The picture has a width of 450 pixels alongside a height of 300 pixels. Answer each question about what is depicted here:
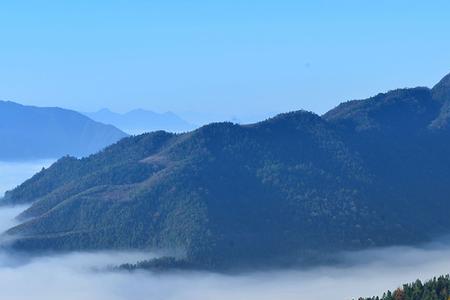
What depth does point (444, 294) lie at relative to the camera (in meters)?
120

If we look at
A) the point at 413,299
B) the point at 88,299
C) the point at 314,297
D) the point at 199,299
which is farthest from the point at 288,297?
the point at 413,299

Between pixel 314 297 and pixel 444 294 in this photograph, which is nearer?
pixel 444 294

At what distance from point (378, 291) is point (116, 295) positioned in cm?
6707

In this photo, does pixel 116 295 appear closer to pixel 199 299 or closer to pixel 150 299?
pixel 150 299

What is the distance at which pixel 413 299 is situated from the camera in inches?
4833

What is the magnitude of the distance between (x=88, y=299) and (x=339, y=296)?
64.0m

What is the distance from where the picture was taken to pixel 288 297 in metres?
197

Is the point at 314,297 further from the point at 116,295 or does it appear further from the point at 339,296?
the point at 116,295

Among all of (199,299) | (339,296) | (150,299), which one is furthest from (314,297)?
(150,299)

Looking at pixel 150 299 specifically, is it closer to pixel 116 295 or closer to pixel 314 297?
pixel 116 295

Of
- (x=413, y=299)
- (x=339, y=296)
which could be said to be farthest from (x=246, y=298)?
(x=413, y=299)

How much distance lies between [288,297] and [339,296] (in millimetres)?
13032

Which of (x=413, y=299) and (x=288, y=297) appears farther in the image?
(x=288, y=297)

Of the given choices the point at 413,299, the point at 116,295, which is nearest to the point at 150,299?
the point at 116,295
